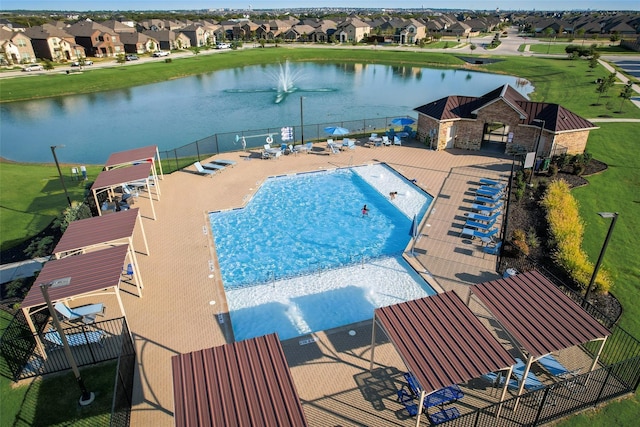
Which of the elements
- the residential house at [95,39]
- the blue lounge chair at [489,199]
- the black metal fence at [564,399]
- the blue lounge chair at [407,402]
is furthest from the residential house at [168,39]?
the black metal fence at [564,399]

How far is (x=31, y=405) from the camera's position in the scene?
37.0ft

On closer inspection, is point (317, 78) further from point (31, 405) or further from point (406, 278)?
point (31, 405)

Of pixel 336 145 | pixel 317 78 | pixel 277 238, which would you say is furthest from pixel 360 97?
pixel 277 238

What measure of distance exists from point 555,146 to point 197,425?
29550 mm

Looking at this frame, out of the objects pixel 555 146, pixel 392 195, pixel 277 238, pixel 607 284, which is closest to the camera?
pixel 607 284

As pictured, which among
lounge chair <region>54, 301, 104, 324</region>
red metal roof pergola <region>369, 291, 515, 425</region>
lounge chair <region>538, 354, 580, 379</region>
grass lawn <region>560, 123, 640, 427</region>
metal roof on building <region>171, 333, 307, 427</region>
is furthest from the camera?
lounge chair <region>54, 301, 104, 324</region>

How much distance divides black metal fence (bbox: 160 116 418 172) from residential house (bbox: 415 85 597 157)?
515cm

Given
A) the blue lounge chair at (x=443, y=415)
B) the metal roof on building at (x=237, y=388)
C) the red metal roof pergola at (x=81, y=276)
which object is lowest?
the blue lounge chair at (x=443, y=415)

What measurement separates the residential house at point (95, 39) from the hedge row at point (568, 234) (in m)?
104

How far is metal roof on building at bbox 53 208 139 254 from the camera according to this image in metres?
15.6

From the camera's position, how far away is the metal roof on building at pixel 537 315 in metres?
Answer: 10.8

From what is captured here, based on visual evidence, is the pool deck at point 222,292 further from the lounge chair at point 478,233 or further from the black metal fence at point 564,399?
the black metal fence at point 564,399

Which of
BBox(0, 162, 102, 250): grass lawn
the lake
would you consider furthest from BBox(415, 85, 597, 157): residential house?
BBox(0, 162, 102, 250): grass lawn

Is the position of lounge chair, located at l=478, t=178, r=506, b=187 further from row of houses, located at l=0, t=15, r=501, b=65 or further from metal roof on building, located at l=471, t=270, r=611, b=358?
row of houses, located at l=0, t=15, r=501, b=65
